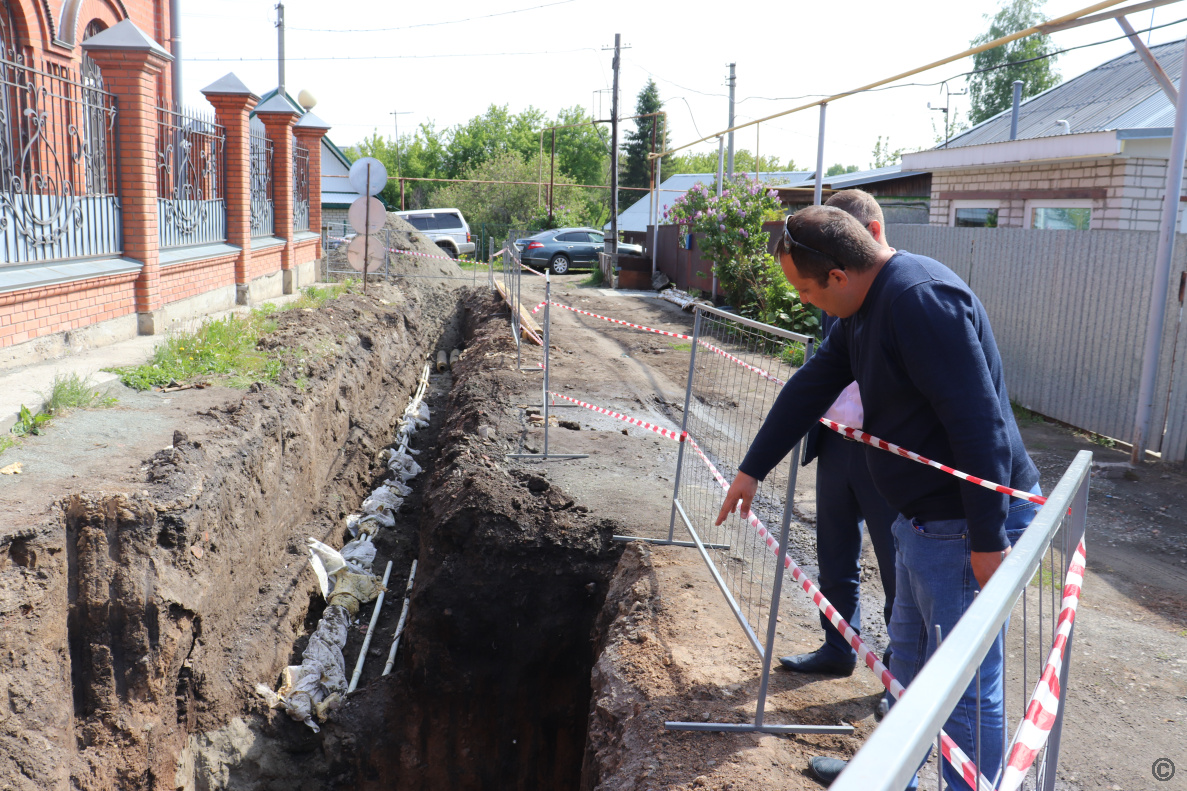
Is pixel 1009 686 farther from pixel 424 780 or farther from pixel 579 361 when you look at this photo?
pixel 579 361

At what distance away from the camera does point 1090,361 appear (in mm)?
8148

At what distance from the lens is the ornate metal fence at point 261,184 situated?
13172mm

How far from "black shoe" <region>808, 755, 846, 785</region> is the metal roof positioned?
34.3 feet

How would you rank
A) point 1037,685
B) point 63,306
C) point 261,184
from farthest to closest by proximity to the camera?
point 261,184
point 63,306
point 1037,685

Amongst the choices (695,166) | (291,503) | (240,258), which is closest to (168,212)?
(240,258)

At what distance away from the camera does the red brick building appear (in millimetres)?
6691

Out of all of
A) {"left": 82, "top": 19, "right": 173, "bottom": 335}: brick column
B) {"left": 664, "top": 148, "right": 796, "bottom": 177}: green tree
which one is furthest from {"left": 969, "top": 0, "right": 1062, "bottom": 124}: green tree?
{"left": 82, "top": 19, "right": 173, "bottom": 335}: brick column

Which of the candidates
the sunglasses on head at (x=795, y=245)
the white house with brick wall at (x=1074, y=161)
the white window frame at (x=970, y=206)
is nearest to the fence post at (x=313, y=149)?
the white house with brick wall at (x=1074, y=161)

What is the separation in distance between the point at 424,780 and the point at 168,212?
732 cm

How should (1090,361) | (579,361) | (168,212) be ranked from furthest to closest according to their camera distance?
(579,361)
(168,212)
(1090,361)

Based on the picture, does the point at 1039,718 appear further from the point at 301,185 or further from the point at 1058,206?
the point at 301,185

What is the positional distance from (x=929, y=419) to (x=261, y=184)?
1356 cm

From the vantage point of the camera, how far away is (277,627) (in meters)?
5.36

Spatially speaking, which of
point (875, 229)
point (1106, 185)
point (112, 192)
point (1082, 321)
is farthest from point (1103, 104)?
point (112, 192)
